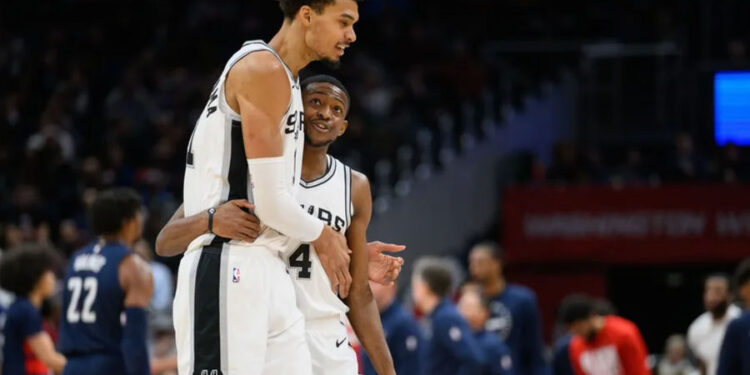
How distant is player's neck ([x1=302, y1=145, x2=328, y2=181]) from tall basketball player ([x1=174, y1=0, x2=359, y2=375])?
54 centimetres

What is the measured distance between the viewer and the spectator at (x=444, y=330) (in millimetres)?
9867

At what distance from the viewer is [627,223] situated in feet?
53.8

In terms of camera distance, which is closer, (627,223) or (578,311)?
(578,311)

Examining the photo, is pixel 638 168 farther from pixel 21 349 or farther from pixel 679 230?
pixel 21 349

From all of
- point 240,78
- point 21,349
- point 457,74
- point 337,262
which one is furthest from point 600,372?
point 457,74

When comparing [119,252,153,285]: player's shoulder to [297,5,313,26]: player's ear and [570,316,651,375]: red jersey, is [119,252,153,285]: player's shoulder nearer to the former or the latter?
[297,5,313,26]: player's ear

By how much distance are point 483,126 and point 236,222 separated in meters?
15.2

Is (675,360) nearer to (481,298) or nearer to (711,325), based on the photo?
(711,325)

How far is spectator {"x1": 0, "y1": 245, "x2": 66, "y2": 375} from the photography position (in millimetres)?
8047

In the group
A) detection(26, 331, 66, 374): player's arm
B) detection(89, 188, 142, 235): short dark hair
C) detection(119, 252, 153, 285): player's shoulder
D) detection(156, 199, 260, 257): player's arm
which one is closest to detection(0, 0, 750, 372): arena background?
detection(26, 331, 66, 374): player's arm

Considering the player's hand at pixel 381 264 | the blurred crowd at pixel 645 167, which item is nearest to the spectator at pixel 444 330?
the player's hand at pixel 381 264

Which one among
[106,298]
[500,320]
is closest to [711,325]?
[500,320]

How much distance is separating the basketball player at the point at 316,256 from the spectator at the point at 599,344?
18.4ft

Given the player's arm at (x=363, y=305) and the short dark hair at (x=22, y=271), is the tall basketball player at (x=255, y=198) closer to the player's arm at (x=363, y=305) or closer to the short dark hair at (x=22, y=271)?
the player's arm at (x=363, y=305)
